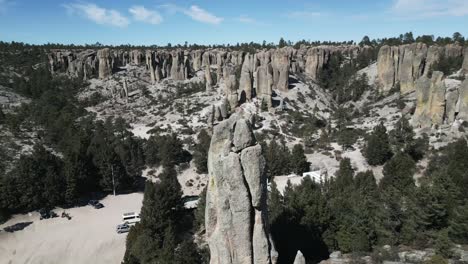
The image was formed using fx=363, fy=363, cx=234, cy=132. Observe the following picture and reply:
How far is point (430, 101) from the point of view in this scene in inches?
2127

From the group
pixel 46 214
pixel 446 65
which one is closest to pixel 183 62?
pixel 446 65

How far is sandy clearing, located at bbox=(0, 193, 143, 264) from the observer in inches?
1334

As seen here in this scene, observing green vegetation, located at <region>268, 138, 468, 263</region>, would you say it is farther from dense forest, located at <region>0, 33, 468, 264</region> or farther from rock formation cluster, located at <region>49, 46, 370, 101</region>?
rock formation cluster, located at <region>49, 46, 370, 101</region>

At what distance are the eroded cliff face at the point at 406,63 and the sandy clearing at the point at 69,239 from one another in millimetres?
64908

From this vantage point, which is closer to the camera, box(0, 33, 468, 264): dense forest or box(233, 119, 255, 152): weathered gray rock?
box(233, 119, 255, 152): weathered gray rock

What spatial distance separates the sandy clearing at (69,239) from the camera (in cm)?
3388

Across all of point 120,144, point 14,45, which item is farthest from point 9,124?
point 14,45

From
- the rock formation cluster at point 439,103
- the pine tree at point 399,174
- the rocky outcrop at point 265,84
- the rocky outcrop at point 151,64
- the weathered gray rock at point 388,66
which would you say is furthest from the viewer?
the rocky outcrop at point 151,64

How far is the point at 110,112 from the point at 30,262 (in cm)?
5796

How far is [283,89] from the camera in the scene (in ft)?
270

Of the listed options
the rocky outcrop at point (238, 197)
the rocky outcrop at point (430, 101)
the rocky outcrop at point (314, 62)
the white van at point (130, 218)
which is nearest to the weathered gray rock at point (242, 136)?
the rocky outcrop at point (238, 197)

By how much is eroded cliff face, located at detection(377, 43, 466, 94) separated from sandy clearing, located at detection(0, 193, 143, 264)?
64.9 meters

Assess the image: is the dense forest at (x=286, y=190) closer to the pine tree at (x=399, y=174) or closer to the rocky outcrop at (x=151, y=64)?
the pine tree at (x=399, y=174)

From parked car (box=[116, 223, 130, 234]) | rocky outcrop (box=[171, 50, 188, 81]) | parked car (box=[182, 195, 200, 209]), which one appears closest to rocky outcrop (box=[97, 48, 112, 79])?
rocky outcrop (box=[171, 50, 188, 81])
